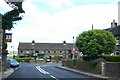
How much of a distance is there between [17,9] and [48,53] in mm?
117565

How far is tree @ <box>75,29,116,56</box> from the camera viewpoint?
45219 millimetres

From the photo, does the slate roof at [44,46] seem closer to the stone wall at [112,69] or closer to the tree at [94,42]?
the tree at [94,42]

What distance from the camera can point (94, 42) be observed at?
45.2 metres

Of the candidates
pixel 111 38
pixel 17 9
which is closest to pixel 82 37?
pixel 111 38

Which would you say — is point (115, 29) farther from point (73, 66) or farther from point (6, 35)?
point (6, 35)

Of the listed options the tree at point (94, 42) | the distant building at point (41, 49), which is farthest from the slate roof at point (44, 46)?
the tree at point (94, 42)

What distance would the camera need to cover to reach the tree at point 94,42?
148 feet

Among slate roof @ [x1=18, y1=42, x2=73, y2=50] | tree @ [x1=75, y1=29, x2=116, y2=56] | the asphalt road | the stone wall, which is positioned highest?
slate roof @ [x1=18, y1=42, x2=73, y2=50]

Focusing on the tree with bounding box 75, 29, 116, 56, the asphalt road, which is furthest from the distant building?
the tree with bounding box 75, 29, 116, 56

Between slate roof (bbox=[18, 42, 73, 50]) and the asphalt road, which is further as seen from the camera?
slate roof (bbox=[18, 42, 73, 50])

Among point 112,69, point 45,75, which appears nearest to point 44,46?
point 45,75

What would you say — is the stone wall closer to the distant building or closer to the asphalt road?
the asphalt road

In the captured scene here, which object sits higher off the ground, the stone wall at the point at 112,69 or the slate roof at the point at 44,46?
the slate roof at the point at 44,46

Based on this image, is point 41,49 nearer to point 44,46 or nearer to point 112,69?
point 44,46
